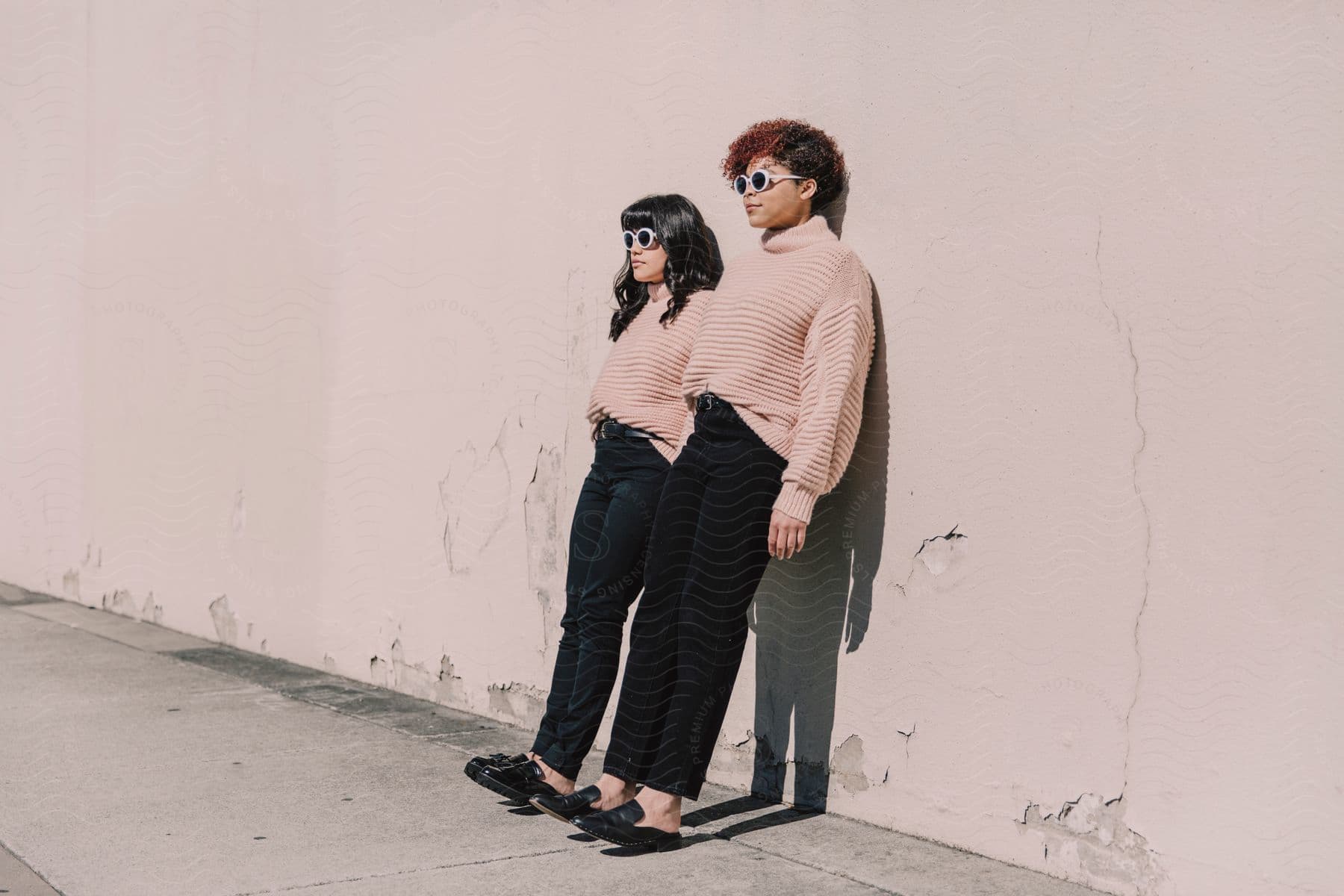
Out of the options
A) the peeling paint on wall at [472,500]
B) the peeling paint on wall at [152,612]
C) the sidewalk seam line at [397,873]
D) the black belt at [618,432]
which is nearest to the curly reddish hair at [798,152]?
the black belt at [618,432]

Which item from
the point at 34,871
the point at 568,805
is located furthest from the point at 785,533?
the point at 34,871

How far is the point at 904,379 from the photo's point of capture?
152 inches

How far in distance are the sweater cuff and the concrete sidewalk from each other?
87 cm

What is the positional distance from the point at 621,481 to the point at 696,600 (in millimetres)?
511

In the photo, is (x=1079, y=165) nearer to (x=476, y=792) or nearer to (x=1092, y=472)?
(x=1092, y=472)

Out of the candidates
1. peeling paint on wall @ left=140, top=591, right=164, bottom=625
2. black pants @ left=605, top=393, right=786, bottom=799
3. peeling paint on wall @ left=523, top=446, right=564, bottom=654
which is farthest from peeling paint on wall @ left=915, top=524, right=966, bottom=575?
peeling paint on wall @ left=140, top=591, right=164, bottom=625

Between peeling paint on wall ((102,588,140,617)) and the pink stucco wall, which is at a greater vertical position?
the pink stucco wall

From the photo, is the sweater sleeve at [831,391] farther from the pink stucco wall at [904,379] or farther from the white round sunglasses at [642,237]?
the white round sunglasses at [642,237]

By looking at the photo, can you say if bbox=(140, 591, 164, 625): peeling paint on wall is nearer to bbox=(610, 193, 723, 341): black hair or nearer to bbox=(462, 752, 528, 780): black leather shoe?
bbox=(462, 752, 528, 780): black leather shoe

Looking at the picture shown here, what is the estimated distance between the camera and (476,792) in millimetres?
4246

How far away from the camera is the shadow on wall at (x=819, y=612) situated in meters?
3.94

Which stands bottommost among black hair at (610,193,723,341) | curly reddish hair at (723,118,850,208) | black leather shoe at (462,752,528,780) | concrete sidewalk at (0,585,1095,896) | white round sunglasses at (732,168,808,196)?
concrete sidewalk at (0,585,1095,896)

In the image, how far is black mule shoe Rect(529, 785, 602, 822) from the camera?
376 cm

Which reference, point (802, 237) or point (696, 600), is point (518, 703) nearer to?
point (696, 600)
